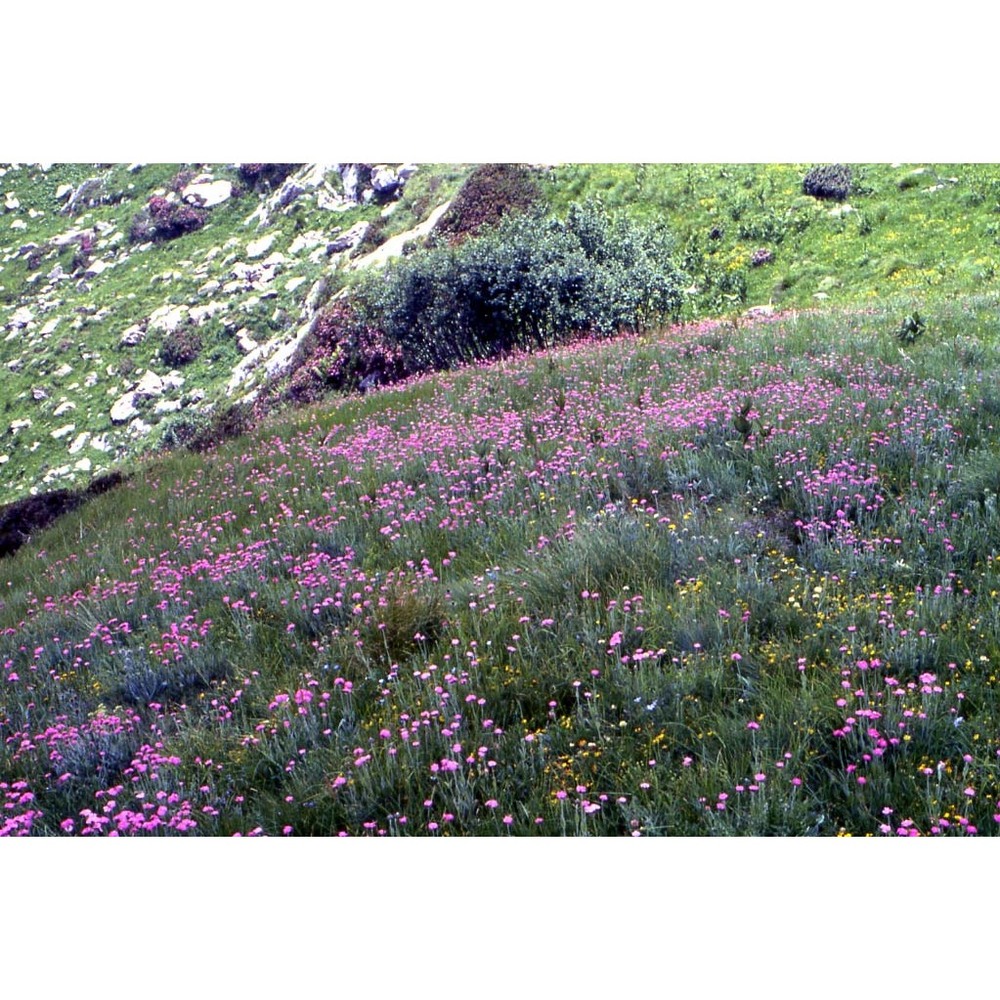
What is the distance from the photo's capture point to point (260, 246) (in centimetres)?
897

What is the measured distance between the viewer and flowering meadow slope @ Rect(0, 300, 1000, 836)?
3.23 meters

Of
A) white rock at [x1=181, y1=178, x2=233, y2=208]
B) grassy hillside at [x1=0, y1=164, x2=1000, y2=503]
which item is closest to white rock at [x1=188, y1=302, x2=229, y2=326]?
grassy hillside at [x1=0, y1=164, x2=1000, y2=503]

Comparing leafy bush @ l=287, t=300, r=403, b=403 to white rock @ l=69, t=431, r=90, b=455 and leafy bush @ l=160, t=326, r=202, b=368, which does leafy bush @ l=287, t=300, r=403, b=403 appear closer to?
leafy bush @ l=160, t=326, r=202, b=368

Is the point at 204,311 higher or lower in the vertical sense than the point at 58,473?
higher

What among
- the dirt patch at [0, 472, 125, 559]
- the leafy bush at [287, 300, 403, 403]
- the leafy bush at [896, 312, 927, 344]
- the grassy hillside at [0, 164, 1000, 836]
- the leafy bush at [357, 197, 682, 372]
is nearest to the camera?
the grassy hillside at [0, 164, 1000, 836]

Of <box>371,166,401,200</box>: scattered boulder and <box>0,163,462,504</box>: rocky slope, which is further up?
<box>371,166,401,200</box>: scattered boulder

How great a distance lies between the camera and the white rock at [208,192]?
757 cm

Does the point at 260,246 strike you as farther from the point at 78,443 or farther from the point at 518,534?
the point at 518,534

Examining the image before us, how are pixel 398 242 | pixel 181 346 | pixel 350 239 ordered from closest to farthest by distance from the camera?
pixel 181 346 → pixel 350 239 → pixel 398 242

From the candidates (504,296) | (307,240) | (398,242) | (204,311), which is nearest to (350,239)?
(307,240)

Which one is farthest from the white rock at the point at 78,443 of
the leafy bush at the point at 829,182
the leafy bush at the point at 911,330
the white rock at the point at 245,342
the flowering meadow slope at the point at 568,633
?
the leafy bush at the point at 911,330

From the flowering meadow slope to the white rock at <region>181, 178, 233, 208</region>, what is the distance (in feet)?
8.71

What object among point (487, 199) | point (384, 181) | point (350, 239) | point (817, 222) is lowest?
point (817, 222)

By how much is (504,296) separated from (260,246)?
2548 millimetres
